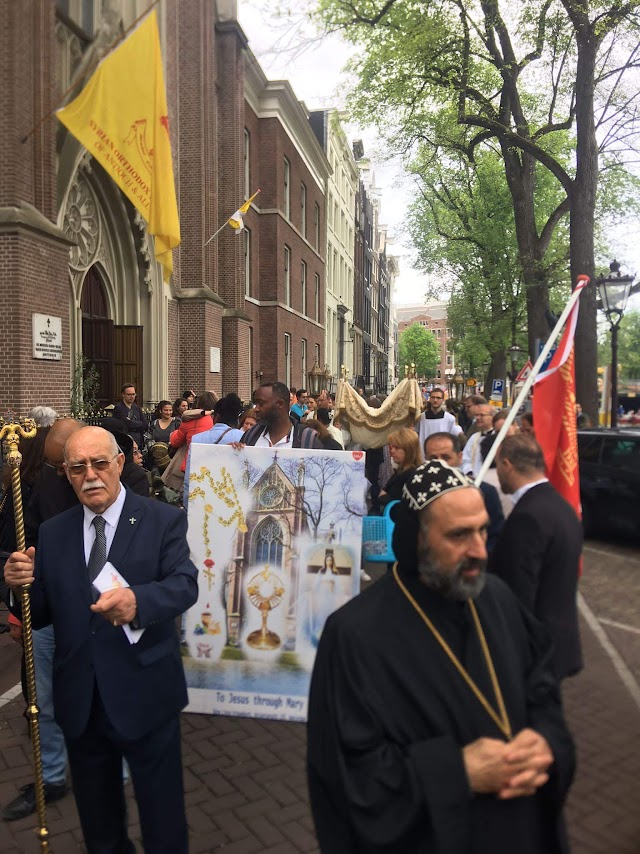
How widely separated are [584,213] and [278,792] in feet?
46.8

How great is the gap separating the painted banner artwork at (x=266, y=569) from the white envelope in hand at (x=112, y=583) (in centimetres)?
193

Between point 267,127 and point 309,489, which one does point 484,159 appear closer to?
point 267,127

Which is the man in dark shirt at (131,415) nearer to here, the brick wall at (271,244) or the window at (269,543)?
the window at (269,543)

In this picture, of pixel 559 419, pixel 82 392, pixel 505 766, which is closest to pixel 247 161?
pixel 82 392

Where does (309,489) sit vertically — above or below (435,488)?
below

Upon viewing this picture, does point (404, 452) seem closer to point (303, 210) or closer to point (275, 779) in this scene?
point (275, 779)

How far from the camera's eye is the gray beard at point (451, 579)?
1.87 meters

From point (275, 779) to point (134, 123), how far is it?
970 centimetres

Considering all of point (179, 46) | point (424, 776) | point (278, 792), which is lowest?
point (278, 792)

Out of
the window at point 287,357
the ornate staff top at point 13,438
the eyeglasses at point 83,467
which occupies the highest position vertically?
the window at point 287,357

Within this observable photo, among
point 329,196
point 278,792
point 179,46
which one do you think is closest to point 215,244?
point 179,46

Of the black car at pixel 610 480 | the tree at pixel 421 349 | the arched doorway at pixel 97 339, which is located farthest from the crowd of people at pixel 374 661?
the tree at pixel 421 349

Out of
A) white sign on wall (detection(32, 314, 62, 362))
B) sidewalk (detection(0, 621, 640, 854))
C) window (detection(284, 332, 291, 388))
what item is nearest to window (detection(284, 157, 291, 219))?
window (detection(284, 332, 291, 388))

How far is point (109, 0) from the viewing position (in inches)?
560
